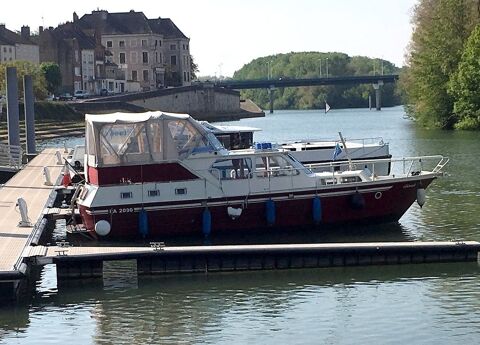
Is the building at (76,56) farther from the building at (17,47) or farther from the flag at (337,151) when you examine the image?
the flag at (337,151)

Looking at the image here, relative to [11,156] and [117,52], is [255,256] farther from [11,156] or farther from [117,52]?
[117,52]

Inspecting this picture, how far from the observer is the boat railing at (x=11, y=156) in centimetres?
5542

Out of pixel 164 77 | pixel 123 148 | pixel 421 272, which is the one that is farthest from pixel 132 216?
pixel 164 77

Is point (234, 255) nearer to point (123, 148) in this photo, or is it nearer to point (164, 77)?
point (123, 148)

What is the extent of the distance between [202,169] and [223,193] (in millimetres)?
937

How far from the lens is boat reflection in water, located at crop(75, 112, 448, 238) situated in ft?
112

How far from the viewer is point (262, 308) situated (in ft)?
86.4

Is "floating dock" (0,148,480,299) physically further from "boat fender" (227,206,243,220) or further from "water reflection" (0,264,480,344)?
"boat fender" (227,206,243,220)

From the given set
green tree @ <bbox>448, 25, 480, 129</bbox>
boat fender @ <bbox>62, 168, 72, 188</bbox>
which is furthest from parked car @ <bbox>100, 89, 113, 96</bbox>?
boat fender @ <bbox>62, 168, 72, 188</bbox>

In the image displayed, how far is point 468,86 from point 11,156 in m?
48.3

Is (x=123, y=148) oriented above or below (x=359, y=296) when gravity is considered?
above

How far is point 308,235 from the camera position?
3544 cm

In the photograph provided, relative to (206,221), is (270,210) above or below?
above

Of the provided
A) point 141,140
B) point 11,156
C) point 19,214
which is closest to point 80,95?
point 11,156
